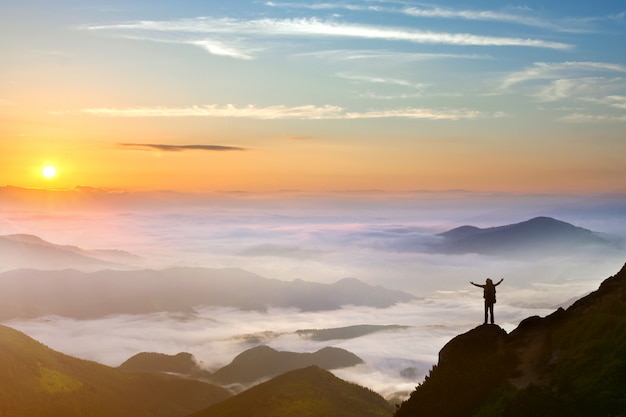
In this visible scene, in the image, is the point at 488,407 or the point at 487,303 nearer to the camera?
the point at 488,407

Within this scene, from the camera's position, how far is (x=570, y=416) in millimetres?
49312

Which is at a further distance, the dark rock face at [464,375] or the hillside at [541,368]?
the dark rock face at [464,375]

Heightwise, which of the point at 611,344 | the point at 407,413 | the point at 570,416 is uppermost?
the point at 611,344

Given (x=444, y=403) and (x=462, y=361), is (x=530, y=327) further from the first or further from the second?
(x=444, y=403)

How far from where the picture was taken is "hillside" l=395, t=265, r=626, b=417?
51625mm

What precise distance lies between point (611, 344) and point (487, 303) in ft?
54.3

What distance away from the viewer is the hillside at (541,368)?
2032 inches

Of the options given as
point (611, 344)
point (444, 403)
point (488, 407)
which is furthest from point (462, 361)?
point (611, 344)

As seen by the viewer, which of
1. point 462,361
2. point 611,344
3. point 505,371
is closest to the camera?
point 611,344

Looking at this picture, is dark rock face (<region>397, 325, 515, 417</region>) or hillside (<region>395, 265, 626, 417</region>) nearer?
hillside (<region>395, 265, 626, 417</region>)

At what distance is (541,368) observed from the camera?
6159 centimetres

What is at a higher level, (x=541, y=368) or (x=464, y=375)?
(x=541, y=368)

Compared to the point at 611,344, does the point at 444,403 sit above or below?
below

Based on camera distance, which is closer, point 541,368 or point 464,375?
point 541,368
